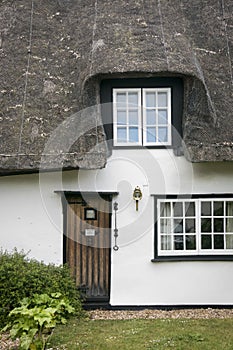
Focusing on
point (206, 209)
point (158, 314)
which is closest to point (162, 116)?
point (206, 209)

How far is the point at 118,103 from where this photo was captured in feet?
34.9

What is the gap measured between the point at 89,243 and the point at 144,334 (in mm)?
2822

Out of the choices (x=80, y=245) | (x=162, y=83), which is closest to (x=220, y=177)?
(x=162, y=83)

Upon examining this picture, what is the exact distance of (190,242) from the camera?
34.8ft

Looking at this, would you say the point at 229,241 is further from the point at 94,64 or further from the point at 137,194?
the point at 94,64

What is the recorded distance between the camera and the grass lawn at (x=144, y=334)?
25.0 feet

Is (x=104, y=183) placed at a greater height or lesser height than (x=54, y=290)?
greater

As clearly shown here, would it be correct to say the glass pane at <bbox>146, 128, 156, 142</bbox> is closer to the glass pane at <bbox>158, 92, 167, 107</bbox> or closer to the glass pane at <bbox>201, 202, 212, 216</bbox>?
the glass pane at <bbox>158, 92, 167, 107</bbox>

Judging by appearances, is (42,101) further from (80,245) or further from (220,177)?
(220,177)

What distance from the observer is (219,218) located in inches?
418

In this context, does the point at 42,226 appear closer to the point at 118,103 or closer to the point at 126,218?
the point at 126,218

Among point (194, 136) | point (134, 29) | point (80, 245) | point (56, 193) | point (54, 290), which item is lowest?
point (54, 290)

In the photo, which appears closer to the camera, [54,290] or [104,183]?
[54,290]

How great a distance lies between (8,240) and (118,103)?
3490mm
